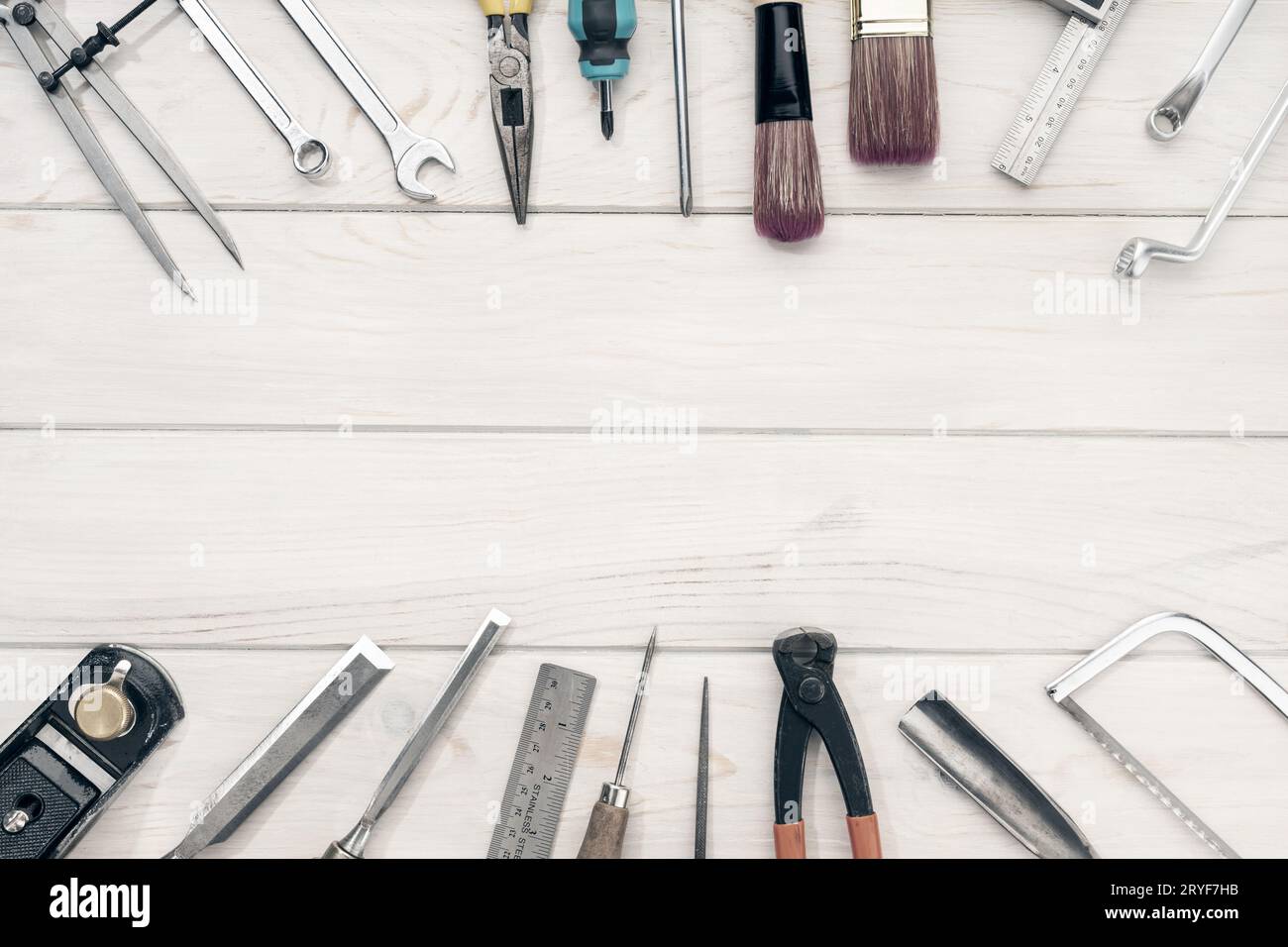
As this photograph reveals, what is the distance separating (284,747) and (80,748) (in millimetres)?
193

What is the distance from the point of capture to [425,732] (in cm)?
88

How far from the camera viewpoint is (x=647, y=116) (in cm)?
90

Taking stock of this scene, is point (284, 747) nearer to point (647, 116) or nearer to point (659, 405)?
point (659, 405)

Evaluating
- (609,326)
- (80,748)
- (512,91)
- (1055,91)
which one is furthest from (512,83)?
(80,748)

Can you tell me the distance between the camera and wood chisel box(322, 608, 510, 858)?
0.86 m

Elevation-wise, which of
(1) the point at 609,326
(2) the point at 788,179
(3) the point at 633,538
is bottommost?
(3) the point at 633,538

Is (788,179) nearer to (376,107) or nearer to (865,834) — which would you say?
(376,107)

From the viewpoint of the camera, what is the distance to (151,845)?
887 millimetres

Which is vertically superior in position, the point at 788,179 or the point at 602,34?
the point at 602,34

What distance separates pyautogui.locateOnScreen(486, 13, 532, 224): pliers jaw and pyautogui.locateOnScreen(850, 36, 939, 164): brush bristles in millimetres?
315

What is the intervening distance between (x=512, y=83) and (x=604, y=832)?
0.71 metres

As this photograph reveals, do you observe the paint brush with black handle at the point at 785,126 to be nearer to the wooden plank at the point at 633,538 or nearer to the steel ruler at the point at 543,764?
the wooden plank at the point at 633,538

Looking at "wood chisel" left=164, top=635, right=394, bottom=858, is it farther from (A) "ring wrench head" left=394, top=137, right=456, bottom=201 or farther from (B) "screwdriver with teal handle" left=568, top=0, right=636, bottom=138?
(B) "screwdriver with teal handle" left=568, top=0, right=636, bottom=138

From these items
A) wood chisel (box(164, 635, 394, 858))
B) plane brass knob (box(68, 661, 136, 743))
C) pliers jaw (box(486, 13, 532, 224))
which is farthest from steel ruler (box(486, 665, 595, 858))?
pliers jaw (box(486, 13, 532, 224))
